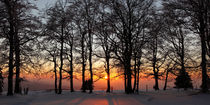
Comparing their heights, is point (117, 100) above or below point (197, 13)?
below

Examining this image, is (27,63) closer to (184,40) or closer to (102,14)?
(102,14)

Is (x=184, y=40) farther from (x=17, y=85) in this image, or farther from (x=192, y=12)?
(x=17, y=85)

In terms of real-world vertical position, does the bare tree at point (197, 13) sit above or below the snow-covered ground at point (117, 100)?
Result: above

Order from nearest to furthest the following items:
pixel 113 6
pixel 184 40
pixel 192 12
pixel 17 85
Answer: pixel 192 12 < pixel 113 6 < pixel 17 85 < pixel 184 40

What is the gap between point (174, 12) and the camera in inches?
700

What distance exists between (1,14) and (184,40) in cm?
2262

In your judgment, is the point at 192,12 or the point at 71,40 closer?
the point at 192,12

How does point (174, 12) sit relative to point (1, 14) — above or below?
above

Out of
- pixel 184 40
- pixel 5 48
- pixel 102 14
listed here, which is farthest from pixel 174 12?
pixel 5 48

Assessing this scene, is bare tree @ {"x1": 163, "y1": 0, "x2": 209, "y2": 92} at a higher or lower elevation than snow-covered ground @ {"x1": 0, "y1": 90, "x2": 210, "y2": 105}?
higher

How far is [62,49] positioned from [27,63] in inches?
270

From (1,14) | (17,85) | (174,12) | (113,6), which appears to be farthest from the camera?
(17,85)

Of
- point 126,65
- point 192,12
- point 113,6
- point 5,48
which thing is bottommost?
point 126,65

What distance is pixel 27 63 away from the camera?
18688 mm
